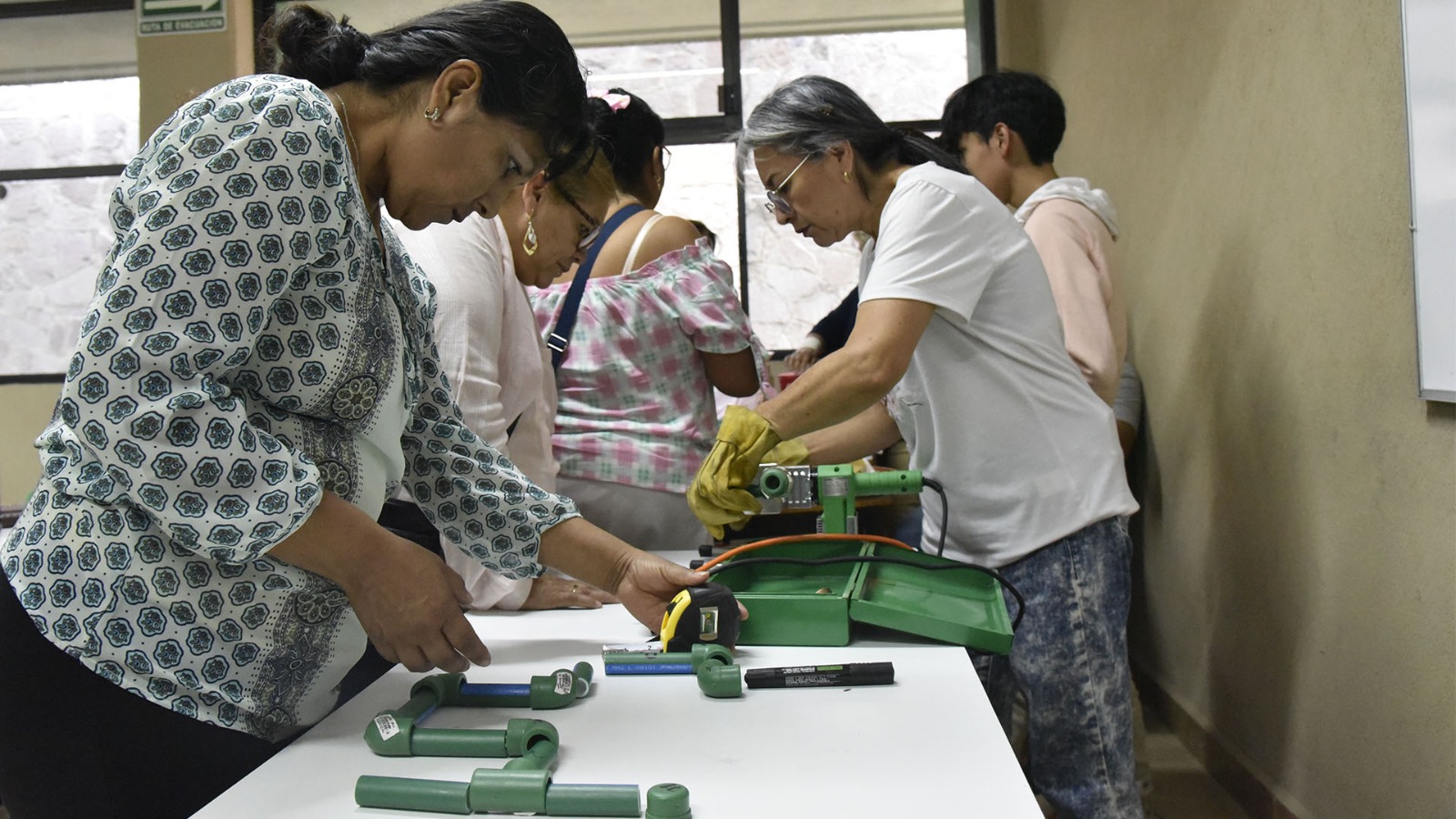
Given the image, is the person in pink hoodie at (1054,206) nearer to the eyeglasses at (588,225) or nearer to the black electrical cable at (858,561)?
the eyeglasses at (588,225)

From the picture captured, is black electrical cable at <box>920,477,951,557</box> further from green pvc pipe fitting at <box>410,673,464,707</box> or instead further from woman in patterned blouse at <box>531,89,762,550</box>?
green pvc pipe fitting at <box>410,673,464,707</box>

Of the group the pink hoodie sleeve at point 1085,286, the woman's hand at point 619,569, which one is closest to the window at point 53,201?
the pink hoodie sleeve at point 1085,286

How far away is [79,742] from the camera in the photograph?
2.94 ft

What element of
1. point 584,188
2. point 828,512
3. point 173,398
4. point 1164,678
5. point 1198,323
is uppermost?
point 584,188

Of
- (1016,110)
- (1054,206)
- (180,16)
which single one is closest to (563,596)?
(1054,206)

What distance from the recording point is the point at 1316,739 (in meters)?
1.92

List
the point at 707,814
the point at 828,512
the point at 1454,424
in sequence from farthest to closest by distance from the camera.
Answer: the point at 828,512, the point at 1454,424, the point at 707,814

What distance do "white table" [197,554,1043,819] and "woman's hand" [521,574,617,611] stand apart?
0.35m

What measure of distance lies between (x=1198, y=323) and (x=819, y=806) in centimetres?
204

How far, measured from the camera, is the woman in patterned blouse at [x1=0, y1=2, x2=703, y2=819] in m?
0.81

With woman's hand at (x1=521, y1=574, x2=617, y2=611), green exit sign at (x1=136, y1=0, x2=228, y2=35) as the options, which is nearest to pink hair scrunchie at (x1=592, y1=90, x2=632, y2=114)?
woman's hand at (x1=521, y1=574, x2=617, y2=611)

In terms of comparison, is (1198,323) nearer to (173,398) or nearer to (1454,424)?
(1454,424)

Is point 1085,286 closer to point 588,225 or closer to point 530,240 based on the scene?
point 588,225

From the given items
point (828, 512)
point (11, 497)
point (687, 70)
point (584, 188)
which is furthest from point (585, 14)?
point (828, 512)
